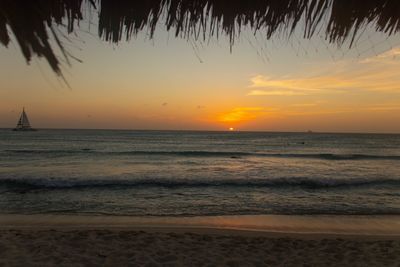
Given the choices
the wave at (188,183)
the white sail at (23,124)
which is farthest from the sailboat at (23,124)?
the wave at (188,183)

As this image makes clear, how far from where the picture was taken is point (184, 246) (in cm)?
728

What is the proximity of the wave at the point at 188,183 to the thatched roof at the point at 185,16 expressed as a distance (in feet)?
47.8

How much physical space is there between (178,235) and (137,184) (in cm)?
910

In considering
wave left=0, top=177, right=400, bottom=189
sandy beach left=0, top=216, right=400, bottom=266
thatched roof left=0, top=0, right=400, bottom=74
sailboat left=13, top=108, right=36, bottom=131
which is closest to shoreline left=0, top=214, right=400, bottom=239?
sandy beach left=0, top=216, right=400, bottom=266

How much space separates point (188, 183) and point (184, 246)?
33.4 feet

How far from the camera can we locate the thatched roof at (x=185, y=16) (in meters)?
1.90

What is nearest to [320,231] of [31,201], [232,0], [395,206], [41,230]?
[395,206]

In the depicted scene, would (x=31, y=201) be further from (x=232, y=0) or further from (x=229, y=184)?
(x=232, y=0)

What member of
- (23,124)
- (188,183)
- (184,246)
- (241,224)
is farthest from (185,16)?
(23,124)

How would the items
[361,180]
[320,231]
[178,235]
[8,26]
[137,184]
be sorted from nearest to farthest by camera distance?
[8,26] < [178,235] < [320,231] < [137,184] < [361,180]

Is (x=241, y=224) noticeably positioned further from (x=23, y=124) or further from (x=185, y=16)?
(x=23, y=124)

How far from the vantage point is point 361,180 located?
64.2 ft

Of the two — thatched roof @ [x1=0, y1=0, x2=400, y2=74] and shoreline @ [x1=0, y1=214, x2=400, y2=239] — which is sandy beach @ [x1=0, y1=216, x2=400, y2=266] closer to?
shoreline @ [x1=0, y1=214, x2=400, y2=239]

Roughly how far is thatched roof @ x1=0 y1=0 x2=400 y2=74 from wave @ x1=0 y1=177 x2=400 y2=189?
47.8 ft
